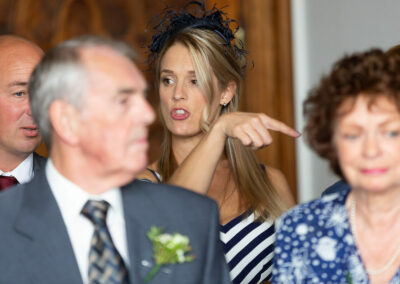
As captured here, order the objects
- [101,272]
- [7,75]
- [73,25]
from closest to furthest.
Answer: [101,272], [7,75], [73,25]

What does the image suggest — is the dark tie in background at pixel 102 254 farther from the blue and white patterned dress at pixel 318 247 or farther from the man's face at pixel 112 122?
the blue and white patterned dress at pixel 318 247

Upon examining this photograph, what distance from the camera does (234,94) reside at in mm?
3172

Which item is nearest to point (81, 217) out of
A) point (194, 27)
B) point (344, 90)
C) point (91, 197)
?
point (91, 197)

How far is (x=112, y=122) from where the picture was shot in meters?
1.98

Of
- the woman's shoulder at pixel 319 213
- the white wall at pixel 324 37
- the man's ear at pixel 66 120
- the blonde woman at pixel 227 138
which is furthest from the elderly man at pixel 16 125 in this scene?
the white wall at pixel 324 37

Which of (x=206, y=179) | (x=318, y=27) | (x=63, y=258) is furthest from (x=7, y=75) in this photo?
(x=318, y=27)

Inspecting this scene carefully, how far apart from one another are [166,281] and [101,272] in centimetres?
20

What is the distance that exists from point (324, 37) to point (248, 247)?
170 centimetres

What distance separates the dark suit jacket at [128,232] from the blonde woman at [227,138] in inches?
22.4

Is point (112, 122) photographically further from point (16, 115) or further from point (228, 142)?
point (228, 142)

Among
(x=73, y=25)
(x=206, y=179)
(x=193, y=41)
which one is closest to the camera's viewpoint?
(x=206, y=179)

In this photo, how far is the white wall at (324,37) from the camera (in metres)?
3.67

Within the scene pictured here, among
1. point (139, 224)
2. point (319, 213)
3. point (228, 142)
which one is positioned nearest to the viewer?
point (139, 224)

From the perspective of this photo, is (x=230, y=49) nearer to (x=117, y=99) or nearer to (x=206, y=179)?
(x=206, y=179)
